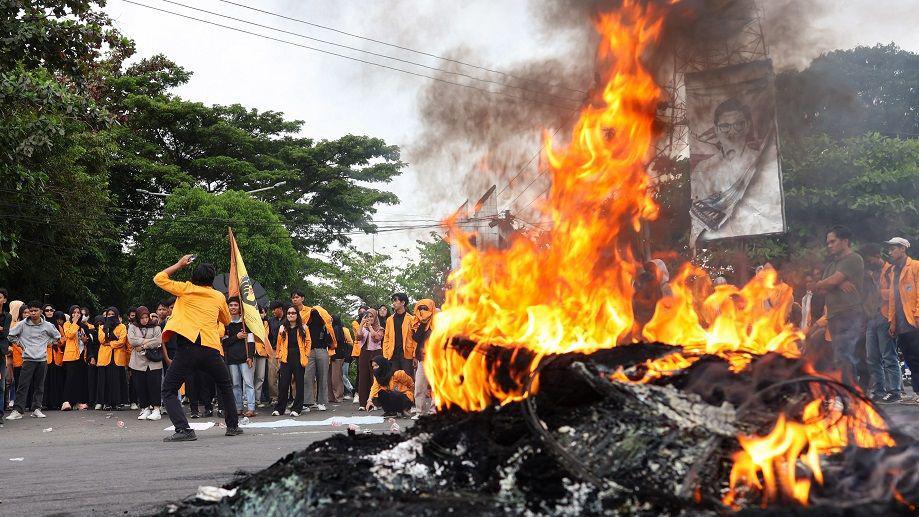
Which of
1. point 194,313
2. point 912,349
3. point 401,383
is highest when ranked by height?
point 194,313

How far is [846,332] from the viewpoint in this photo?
10148 mm

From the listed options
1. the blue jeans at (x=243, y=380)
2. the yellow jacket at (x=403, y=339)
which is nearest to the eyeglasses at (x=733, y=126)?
the yellow jacket at (x=403, y=339)

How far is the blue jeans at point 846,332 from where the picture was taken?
33.0 ft

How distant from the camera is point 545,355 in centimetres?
454

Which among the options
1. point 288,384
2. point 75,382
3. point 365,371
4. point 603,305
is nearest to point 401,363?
point 365,371

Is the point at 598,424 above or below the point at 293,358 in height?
below

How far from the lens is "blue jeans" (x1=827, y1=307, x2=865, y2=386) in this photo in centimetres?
1005

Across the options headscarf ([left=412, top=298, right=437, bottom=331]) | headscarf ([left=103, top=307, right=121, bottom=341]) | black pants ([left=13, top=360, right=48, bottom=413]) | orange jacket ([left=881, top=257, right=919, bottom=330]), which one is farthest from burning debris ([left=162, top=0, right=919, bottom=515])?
headscarf ([left=103, top=307, right=121, bottom=341])

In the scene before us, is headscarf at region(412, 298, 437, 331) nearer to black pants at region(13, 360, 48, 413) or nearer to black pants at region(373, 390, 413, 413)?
black pants at region(373, 390, 413, 413)

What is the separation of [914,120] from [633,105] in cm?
2883

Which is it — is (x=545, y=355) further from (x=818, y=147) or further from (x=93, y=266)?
(x=93, y=266)

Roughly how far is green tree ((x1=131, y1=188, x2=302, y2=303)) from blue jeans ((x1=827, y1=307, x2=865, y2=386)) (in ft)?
78.2

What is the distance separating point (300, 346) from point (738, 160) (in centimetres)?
1277

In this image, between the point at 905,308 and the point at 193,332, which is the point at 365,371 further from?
the point at 905,308
